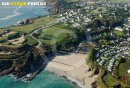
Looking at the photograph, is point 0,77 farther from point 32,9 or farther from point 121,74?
point 32,9

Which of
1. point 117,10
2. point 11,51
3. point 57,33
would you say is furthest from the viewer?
point 117,10

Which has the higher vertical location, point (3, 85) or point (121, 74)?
point (121, 74)

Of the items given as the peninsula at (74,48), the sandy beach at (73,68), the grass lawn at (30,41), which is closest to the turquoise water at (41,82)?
the peninsula at (74,48)

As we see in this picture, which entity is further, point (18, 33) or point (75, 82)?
point (18, 33)

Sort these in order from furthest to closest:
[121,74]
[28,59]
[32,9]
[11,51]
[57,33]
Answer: [32,9] < [57,33] < [11,51] < [28,59] < [121,74]

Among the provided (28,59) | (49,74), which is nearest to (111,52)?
(49,74)

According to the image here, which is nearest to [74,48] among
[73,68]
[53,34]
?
[73,68]

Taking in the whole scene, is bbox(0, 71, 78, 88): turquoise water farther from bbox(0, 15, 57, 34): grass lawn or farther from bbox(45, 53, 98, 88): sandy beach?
bbox(0, 15, 57, 34): grass lawn
